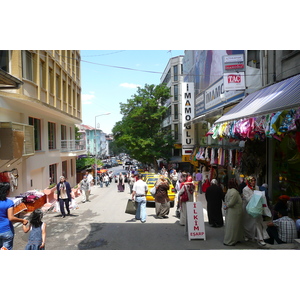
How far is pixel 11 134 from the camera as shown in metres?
10.2

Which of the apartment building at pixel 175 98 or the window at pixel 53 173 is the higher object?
the apartment building at pixel 175 98

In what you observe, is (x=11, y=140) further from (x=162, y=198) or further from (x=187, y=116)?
(x=187, y=116)

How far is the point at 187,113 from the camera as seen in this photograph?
19.0 m

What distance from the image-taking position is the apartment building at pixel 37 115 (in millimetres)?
11047

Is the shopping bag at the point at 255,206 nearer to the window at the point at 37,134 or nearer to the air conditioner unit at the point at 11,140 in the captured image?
the air conditioner unit at the point at 11,140

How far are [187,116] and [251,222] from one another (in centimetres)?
1227

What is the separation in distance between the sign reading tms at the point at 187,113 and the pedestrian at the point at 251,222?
10.7 meters

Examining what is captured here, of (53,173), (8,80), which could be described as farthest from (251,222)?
(53,173)

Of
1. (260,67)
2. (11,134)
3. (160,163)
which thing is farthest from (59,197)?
(160,163)

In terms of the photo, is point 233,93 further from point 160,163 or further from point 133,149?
point 160,163

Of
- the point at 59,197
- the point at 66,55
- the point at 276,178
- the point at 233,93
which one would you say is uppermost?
the point at 66,55

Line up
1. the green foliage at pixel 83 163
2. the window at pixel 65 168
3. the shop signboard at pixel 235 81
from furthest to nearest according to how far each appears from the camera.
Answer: the green foliage at pixel 83 163
the window at pixel 65 168
the shop signboard at pixel 235 81

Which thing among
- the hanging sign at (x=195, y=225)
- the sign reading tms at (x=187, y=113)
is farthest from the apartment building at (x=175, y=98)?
the hanging sign at (x=195, y=225)

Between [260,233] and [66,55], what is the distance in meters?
19.8
